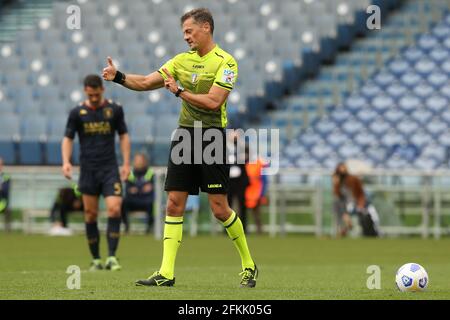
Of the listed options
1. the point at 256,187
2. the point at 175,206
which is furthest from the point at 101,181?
the point at 256,187

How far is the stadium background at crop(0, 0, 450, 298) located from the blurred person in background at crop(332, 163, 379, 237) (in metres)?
0.37

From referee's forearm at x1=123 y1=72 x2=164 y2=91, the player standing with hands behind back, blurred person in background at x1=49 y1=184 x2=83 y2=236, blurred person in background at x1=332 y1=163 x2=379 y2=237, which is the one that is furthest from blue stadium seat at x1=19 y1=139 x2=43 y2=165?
referee's forearm at x1=123 y1=72 x2=164 y2=91

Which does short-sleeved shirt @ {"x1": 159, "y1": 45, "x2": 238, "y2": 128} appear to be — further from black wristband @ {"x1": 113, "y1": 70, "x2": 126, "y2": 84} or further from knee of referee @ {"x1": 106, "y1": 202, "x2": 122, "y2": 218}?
knee of referee @ {"x1": 106, "y1": 202, "x2": 122, "y2": 218}

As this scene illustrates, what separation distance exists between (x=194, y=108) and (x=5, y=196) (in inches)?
616

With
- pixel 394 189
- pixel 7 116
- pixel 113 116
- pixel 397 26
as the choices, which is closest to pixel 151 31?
pixel 7 116

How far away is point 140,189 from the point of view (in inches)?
926

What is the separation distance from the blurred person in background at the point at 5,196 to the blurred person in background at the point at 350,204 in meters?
7.19

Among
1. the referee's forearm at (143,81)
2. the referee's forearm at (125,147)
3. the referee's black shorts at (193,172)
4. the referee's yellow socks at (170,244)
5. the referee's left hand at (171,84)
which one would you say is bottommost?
the referee's yellow socks at (170,244)

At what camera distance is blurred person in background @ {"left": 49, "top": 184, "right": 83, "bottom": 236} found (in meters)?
23.4

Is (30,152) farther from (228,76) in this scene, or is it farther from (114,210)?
(228,76)

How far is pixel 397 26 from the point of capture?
28.0m

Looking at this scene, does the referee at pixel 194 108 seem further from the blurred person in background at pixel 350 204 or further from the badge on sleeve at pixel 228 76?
the blurred person in background at pixel 350 204

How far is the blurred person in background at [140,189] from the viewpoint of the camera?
77.0 feet

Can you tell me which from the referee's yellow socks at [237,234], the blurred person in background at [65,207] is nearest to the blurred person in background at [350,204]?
the blurred person in background at [65,207]
